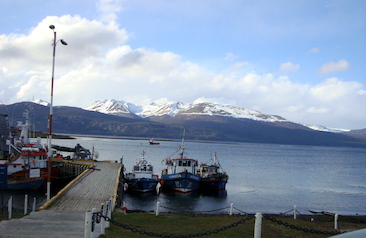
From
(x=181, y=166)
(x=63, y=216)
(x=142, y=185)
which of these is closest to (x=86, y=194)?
(x=63, y=216)

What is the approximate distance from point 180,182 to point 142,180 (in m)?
5.18

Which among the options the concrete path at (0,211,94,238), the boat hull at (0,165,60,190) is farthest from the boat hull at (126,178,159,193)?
the concrete path at (0,211,94,238)

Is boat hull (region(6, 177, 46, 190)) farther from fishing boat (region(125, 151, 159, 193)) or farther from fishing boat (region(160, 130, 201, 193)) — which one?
fishing boat (region(160, 130, 201, 193))

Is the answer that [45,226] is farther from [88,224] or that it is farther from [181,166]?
[181,166]

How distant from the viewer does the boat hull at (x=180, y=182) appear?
148 feet

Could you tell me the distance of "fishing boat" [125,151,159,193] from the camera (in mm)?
42875

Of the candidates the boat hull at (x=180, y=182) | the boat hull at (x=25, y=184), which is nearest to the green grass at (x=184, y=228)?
the boat hull at (x=25, y=184)

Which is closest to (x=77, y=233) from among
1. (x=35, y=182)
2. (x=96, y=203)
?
(x=96, y=203)

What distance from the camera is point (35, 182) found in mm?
37656

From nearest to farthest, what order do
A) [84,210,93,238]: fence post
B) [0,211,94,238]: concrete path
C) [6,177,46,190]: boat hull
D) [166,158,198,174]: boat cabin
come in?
[84,210,93,238]: fence post
[0,211,94,238]: concrete path
[6,177,46,190]: boat hull
[166,158,198,174]: boat cabin

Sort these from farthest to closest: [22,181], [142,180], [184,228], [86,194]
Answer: [142,180]
[22,181]
[86,194]
[184,228]

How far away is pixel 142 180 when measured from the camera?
140 feet

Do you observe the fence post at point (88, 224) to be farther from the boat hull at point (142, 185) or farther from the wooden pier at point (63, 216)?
the boat hull at point (142, 185)

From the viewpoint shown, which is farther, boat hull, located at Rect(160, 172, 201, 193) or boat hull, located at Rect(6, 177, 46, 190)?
boat hull, located at Rect(160, 172, 201, 193)
